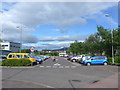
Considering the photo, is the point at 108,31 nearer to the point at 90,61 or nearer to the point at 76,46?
the point at 90,61

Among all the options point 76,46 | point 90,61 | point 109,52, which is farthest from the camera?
point 76,46

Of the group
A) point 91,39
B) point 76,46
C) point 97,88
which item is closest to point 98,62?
point 97,88

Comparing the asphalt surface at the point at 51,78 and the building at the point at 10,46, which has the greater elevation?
the building at the point at 10,46

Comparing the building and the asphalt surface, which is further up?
the building

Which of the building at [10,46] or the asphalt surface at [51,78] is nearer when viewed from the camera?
the asphalt surface at [51,78]

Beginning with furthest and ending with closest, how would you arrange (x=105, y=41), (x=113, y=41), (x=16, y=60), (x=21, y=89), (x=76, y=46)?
(x=76, y=46), (x=105, y=41), (x=113, y=41), (x=16, y=60), (x=21, y=89)

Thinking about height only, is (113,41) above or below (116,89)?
above

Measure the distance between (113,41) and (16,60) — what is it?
53.6 ft

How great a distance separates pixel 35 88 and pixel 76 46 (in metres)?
68.7

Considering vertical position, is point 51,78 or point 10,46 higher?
point 10,46

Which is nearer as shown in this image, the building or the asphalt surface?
the asphalt surface

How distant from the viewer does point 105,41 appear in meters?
33.2

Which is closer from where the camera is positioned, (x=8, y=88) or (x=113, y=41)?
(x=8, y=88)

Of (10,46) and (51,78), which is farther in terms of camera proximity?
(10,46)
